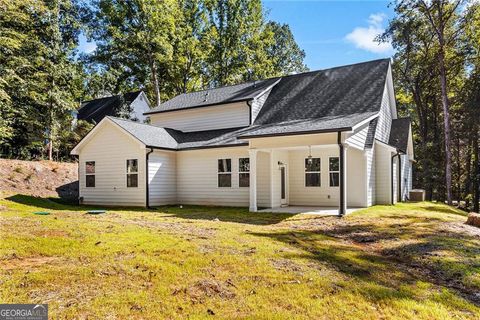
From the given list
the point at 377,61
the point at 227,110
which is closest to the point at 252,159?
the point at 227,110

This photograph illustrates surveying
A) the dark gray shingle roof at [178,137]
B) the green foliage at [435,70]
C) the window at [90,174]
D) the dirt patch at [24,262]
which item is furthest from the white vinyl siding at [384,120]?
the dirt patch at [24,262]

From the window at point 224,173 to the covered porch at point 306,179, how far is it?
1387mm

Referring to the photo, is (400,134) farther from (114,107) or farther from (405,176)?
(114,107)

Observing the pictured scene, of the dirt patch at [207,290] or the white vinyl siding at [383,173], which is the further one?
the white vinyl siding at [383,173]

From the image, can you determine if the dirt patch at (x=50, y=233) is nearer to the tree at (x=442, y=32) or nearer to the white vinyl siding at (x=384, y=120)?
the white vinyl siding at (x=384, y=120)

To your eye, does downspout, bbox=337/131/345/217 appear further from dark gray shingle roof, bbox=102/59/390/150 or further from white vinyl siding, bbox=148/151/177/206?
white vinyl siding, bbox=148/151/177/206

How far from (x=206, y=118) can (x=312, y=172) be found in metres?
6.98

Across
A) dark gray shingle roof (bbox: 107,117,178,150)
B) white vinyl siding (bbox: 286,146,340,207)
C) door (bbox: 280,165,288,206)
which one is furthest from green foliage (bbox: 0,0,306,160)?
white vinyl siding (bbox: 286,146,340,207)

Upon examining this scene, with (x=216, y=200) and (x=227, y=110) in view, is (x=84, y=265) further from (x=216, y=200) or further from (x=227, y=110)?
(x=227, y=110)

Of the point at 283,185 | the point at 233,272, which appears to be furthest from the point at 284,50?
the point at 233,272

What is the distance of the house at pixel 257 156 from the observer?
14555 mm

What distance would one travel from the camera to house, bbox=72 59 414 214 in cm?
1455

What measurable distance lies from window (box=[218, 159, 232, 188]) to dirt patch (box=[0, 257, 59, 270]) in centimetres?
1036

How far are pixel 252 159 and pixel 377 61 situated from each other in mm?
10189
